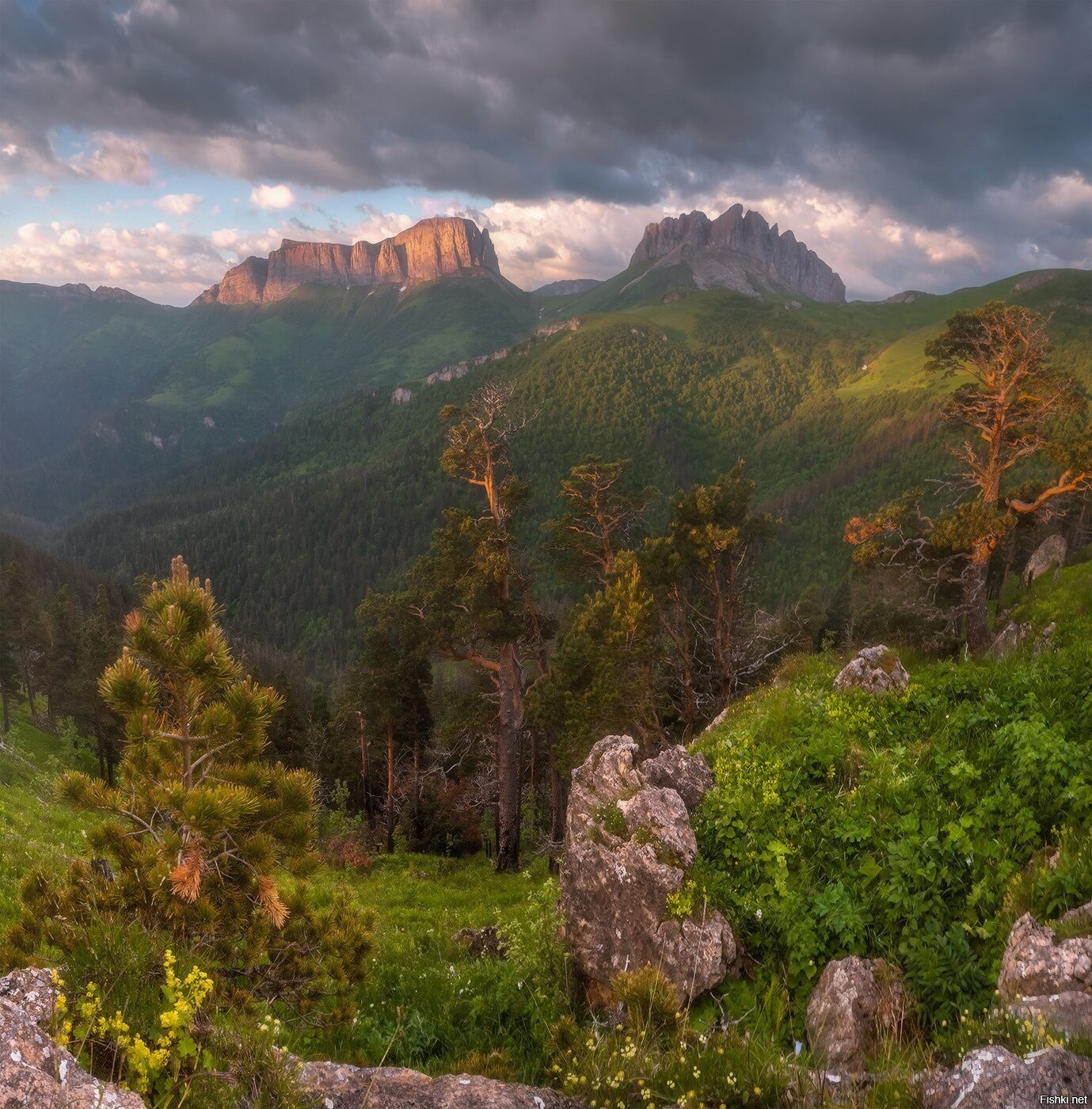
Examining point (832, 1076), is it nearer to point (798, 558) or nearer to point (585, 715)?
point (585, 715)

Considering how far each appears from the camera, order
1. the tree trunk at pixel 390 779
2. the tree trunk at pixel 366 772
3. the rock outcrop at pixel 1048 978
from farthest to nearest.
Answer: the tree trunk at pixel 366 772, the tree trunk at pixel 390 779, the rock outcrop at pixel 1048 978

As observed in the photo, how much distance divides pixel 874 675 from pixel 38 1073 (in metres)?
11.5

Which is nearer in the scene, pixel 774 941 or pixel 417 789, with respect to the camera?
pixel 774 941

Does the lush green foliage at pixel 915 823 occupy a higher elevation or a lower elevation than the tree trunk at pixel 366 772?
higher

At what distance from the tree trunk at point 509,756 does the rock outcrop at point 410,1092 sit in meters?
19.4

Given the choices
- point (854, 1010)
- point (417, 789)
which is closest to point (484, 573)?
point (854, 1010)

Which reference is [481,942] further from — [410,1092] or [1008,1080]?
[1008,1080]

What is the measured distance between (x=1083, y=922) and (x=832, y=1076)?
8.77 ft

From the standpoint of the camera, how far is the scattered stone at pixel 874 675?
10977mm

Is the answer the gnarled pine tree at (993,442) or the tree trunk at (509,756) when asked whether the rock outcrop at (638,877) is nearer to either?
the tree trunk at (509,756)

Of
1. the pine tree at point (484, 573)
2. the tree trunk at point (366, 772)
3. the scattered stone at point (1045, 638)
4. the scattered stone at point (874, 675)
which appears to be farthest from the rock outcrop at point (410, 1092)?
the tree trunk at point (366, 772)

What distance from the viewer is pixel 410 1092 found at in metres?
4.43

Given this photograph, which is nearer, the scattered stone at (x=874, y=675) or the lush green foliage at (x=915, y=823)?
the lush green foliage at (x=915, y=823)

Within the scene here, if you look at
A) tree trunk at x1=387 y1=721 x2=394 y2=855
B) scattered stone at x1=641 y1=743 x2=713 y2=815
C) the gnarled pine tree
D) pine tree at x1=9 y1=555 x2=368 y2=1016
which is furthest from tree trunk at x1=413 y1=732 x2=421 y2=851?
pine tree at x1=9 y1=555 x2=368 y2=1016
